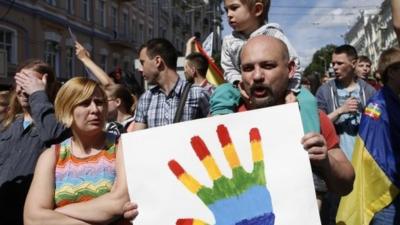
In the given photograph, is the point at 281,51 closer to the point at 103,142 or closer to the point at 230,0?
the point at 230,0

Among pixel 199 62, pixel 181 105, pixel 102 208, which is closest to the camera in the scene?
pixel 102 208

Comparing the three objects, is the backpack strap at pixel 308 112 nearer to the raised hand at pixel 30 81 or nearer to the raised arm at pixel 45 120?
the raised arm at pixel 45 120

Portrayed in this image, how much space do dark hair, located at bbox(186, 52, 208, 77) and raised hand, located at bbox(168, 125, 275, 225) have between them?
3361mm

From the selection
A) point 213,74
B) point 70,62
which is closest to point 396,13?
Result: point 213,74

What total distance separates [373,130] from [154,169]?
1636 mm

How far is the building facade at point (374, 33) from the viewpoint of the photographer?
70.6m

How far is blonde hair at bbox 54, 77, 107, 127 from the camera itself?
109 inches

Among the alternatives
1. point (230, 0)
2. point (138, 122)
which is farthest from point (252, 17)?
point (138, 122)

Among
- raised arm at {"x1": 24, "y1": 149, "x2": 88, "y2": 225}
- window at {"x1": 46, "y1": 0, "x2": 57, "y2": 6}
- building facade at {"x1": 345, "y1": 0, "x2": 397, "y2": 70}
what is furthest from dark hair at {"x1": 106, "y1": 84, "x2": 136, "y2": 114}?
building facade at {"x1": 345, "y1": 0, "x2": 397, "y2": 70}

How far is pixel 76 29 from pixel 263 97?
26467mm

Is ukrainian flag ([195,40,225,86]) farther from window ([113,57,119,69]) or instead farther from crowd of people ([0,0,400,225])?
window ([113,57,119,69])

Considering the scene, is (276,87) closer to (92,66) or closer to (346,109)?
(346,109)

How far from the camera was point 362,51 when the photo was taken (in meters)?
101

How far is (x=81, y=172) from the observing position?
2.61 metres
